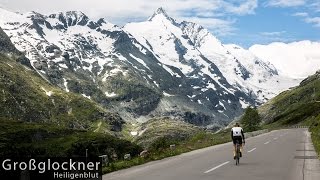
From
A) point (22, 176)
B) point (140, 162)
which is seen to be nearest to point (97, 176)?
point (22, 176)

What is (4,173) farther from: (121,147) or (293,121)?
(293,121)

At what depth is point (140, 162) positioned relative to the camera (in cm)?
2977

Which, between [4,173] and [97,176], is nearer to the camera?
[4,173]

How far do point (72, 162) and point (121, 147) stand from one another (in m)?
165

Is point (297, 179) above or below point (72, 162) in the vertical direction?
below

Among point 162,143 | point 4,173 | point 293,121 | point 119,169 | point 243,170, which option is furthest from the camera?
point 293,121

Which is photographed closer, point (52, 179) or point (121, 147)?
point (52, 179)

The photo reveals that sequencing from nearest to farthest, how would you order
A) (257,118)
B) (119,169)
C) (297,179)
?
1. (297,179)
2. (119,169)
3. (257,118)

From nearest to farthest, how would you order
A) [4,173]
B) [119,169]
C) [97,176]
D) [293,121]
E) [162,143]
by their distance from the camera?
[4,173] → [97,176] → [119,169] → [162,143] → [293,121]

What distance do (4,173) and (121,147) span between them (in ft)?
547

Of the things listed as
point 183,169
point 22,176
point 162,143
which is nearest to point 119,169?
point 183,169

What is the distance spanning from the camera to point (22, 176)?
1500 cm

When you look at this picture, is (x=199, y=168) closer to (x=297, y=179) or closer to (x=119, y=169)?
(x=119, y=169)

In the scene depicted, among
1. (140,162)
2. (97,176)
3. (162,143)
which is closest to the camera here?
(97,176)
